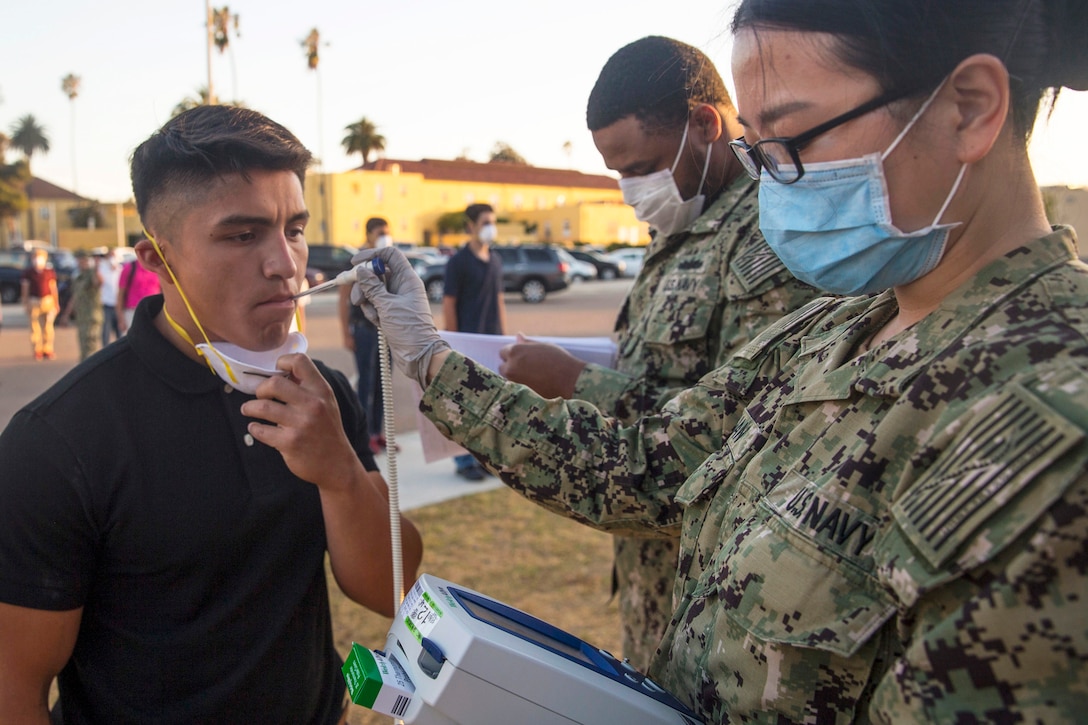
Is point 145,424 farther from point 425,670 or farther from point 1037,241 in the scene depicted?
point 1037,241

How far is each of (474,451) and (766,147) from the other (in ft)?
3.00

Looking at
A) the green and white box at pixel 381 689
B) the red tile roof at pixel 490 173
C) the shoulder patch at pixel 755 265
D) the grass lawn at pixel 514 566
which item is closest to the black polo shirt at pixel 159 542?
the green and white box at pixel 381 689

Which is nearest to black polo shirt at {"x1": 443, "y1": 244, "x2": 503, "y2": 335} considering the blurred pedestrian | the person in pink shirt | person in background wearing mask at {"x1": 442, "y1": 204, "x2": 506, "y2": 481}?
person in background wearing mask at {"x1": 442, "y1": 204, "x2": 506, "y2": 481}

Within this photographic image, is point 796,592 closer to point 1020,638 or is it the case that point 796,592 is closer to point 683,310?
point 1020,638

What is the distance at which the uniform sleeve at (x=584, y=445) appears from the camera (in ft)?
5.42

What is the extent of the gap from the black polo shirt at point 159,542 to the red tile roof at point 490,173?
5227cm

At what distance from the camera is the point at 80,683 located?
1.55 meters

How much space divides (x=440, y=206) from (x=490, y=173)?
315 inches

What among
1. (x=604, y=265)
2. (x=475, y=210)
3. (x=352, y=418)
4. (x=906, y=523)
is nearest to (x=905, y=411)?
(x=906, y=523)

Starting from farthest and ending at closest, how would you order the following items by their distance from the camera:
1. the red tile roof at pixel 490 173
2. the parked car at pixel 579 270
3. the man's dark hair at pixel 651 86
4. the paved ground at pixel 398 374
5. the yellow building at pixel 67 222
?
the red tile roof at pixel 490 173 → the yellow building at pixel 67 222 → the parked car at pixel 579 270 → the paved ground at pixel 398 374 → the man's dark hair at pixel 651 86

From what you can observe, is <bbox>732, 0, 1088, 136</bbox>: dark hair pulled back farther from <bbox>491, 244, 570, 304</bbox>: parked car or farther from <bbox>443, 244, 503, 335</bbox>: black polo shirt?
<bbox>491, 244, 570, 304</bbox>: parked car

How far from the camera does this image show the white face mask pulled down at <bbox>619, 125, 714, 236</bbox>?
225 centimetres

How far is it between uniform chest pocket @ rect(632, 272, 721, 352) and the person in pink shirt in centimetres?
700

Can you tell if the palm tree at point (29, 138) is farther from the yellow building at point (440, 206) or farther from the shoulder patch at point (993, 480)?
the shoulder patch at point (993, 480)
